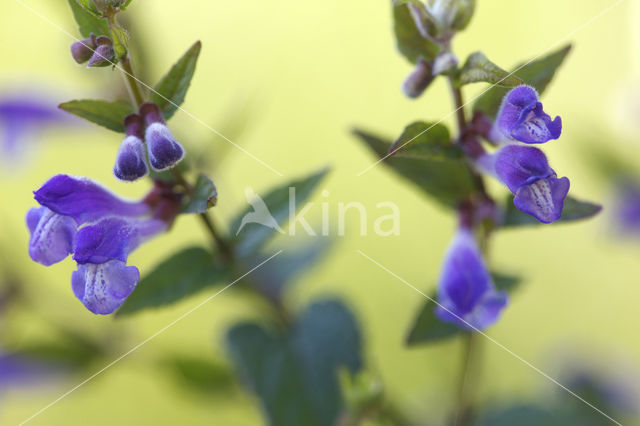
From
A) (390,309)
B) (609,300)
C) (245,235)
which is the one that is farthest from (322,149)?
(245,235)

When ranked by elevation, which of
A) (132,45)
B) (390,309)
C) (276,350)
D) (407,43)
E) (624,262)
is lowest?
(390,309)

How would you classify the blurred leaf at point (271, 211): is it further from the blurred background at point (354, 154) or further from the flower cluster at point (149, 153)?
the blurred background at point (354, 154)

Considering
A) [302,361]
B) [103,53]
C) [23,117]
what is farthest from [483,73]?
[23,117]

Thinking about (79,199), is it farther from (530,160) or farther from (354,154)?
(354,154)

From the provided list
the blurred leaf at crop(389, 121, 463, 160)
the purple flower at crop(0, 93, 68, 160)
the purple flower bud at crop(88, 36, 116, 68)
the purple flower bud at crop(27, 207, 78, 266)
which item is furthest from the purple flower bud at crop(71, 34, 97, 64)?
the purple flower at crop(0, 93, 68, 160)

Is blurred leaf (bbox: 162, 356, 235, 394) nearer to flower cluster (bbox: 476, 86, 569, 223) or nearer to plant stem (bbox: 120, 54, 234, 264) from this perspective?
plant stem (bbox: 120, 54, 234, 264)

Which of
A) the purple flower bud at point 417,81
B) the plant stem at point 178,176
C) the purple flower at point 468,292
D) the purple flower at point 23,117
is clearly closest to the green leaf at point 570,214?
the purple flower at point 468,292

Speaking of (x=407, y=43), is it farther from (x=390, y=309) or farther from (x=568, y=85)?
(x=568, y=85)
